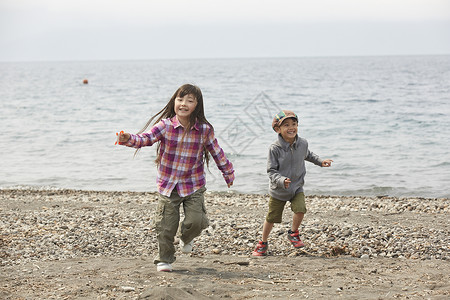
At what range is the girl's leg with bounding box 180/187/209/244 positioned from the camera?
17.2ft

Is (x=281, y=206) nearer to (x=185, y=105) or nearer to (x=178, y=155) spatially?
(x=178, y=155)

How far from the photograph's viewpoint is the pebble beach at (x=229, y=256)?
4.67 m

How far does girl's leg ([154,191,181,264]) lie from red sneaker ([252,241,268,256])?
1244mm

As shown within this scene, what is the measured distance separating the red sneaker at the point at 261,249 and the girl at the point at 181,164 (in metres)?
1.13

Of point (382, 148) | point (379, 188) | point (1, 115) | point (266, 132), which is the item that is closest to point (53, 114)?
point (1, 115)

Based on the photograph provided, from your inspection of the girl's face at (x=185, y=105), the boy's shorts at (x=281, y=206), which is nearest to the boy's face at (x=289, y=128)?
the boy's shorts at (x=281, y=206)

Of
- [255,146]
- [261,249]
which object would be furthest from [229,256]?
[255,146]

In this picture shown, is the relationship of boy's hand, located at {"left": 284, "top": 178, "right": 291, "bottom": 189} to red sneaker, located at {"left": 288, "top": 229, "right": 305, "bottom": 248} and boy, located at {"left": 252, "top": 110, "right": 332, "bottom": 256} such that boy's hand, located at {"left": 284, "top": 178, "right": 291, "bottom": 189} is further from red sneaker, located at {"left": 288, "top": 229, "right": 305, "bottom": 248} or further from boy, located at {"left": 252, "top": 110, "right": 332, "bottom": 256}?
red sneaker, located at {"left": 288, "top": 229, "right": 305, "bottom": 248}

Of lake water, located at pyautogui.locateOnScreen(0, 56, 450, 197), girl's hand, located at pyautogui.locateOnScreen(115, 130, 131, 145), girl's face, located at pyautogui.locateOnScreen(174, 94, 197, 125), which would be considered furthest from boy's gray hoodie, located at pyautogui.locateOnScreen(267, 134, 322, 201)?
lake water, located at pyautogui.locateOnScreen(0, 56, 450, 197)

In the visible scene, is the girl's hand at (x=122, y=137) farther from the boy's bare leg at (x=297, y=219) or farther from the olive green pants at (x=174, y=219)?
the boy's bare leg at (x=297, y=219)

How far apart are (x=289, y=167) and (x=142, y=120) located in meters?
20.9

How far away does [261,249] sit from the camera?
6.20 m

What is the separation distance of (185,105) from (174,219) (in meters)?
1.18

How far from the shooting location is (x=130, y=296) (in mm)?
4473
